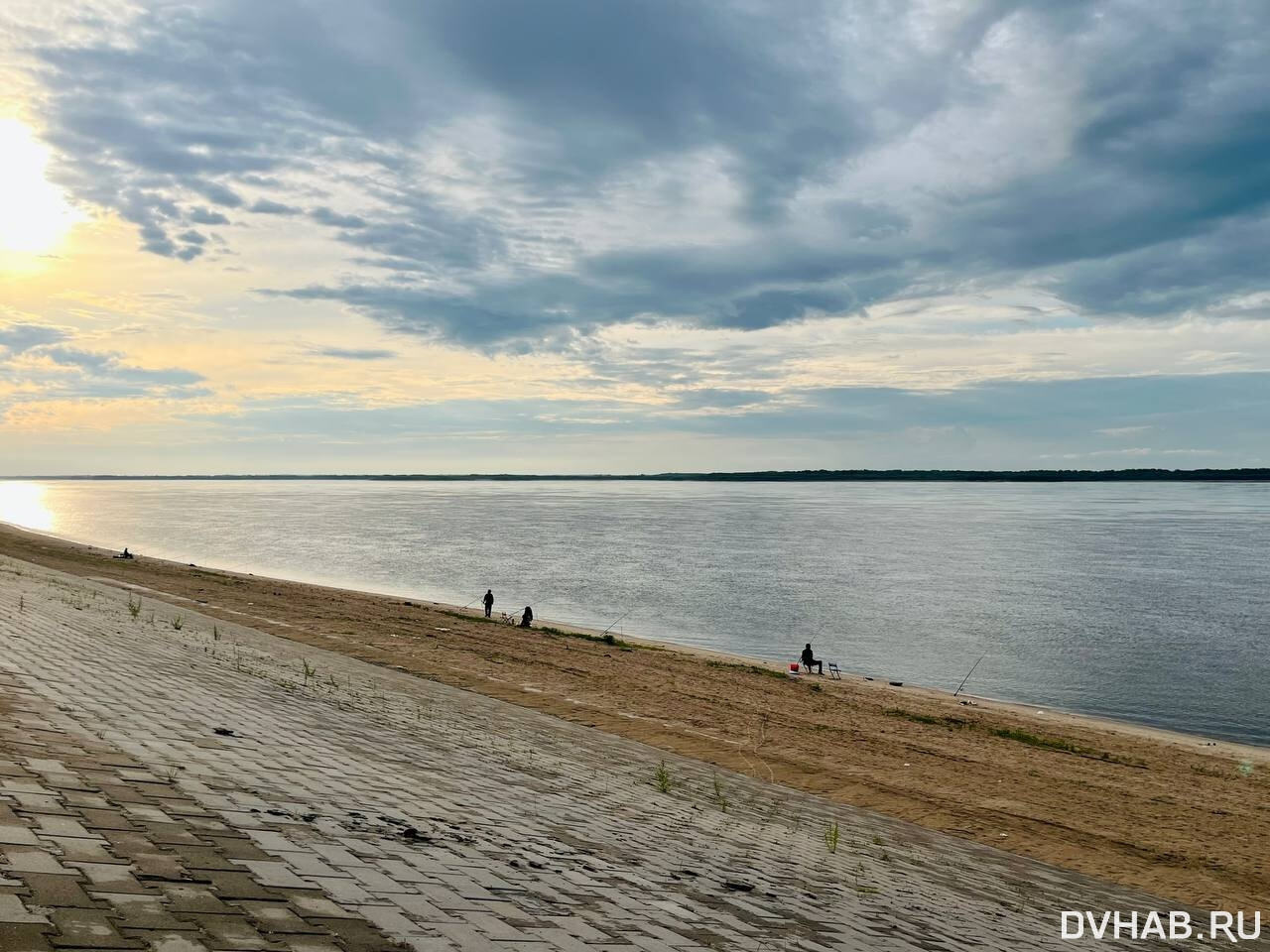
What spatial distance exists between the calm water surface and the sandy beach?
714cm

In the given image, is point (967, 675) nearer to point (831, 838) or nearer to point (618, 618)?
point (618, 618)

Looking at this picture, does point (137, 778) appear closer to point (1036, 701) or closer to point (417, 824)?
point (417, 824)

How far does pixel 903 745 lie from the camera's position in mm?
20828

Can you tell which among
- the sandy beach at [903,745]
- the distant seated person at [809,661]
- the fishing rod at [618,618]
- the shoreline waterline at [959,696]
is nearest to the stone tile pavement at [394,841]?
the sandy beach at [903,745]

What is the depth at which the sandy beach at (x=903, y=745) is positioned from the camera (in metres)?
14.6

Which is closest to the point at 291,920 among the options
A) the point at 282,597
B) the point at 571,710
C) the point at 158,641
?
the point at 158,641

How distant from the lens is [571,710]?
20.4 metres

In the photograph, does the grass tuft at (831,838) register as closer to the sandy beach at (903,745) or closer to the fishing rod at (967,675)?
the sandy beach at (903,745)

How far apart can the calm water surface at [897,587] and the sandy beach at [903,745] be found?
7.14 m

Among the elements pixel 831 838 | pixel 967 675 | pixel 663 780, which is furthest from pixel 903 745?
pixel 967 675

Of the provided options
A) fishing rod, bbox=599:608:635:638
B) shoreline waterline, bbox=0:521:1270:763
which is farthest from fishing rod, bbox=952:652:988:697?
fishing rod, bbox=599:608:635:638

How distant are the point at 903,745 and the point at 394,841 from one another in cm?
1670

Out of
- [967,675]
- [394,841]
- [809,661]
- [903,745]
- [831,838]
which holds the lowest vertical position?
[967,675]

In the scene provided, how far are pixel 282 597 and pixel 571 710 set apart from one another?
2348 centimetres
